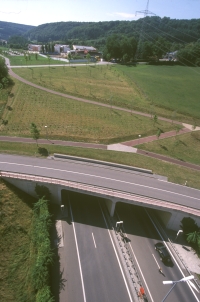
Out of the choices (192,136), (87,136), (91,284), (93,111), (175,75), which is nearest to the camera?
(91,284)

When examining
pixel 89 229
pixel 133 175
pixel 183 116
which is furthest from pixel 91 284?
pixel 183 116

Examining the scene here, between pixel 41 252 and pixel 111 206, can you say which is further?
pixel 111 206

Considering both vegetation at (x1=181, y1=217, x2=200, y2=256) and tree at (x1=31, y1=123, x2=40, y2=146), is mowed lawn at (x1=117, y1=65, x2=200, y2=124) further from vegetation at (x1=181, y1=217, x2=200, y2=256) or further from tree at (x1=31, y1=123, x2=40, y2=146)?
tree at (x1=31, y1=123, x2=40, y2=146)

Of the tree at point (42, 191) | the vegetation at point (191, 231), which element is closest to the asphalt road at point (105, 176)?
the tree at point (42, 191)

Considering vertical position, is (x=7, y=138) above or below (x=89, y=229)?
above

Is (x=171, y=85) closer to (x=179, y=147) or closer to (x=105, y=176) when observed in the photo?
(x=179, y=147)

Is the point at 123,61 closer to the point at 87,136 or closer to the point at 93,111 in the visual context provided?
the point at 93,111

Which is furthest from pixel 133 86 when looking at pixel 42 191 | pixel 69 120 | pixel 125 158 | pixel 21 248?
pixel 21 248

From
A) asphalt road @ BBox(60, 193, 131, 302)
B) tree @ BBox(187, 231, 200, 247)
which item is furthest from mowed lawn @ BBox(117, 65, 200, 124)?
asphalt road @ BBox(60, 193, 131, 302)
